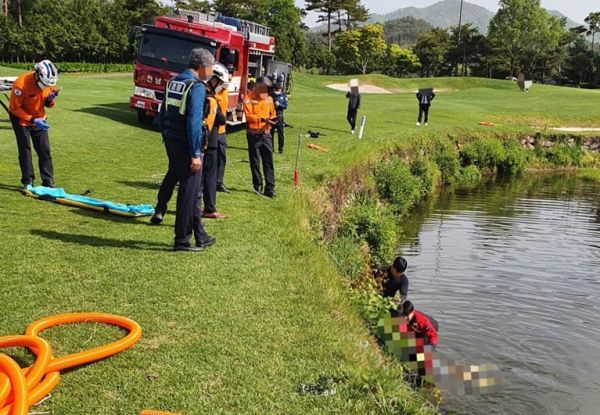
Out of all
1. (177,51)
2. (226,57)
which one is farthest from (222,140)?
(177,51)

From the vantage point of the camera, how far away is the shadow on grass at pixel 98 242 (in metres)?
7.47

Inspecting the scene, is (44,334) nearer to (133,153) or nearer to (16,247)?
(16,247)

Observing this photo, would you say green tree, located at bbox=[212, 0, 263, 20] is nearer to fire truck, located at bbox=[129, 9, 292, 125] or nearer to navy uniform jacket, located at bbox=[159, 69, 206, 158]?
fire truck, located at bbox=[129, 9, 292, 125]

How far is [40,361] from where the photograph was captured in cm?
433

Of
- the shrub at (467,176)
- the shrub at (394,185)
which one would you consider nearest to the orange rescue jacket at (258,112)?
the shrub at (394,185)

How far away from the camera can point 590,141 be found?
29953 mm

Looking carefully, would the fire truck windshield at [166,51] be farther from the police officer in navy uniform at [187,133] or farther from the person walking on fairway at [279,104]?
the police officer in navy uniform at [187,133]

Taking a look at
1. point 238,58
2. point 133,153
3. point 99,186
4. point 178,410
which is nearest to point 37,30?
point 238,58

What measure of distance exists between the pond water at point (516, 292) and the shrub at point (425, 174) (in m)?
0.56

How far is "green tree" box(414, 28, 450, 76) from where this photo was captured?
79.1 metres

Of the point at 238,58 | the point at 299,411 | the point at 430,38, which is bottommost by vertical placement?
the point at 299,411

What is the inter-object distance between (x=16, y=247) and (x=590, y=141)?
2899 cm

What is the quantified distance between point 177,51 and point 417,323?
12.7 m

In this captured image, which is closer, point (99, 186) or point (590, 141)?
point (99, 186)
